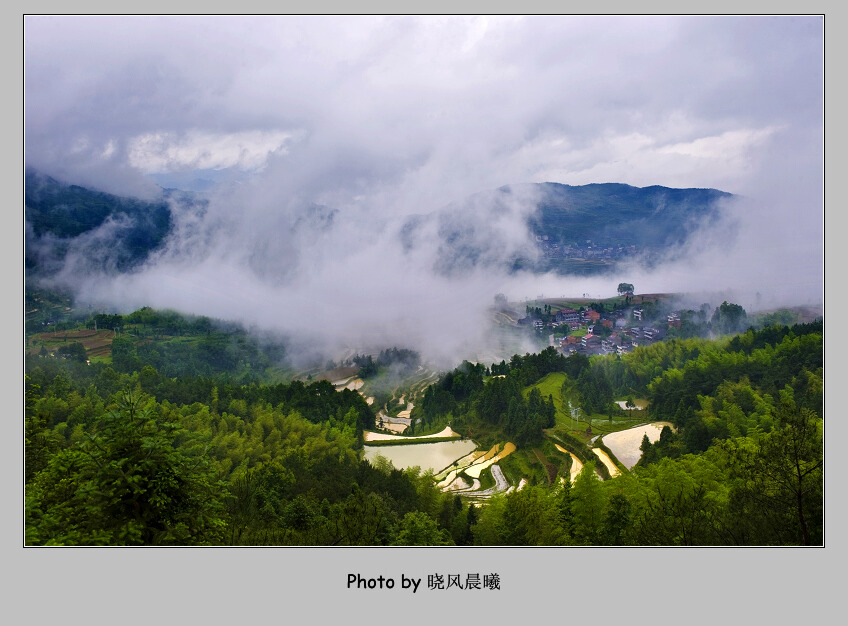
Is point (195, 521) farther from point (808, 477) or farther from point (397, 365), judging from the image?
point (397, 365)

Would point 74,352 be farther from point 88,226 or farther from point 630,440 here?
point 630,440

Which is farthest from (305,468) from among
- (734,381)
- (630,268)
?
(630,268)

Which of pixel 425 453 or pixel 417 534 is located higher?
pixel 417 534

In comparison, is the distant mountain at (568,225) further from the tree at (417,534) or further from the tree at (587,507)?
the tree at (417,534)

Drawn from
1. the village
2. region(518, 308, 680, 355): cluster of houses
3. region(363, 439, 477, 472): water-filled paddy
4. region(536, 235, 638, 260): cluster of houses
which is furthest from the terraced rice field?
region(536, 235, 638, 260): cluster of houses

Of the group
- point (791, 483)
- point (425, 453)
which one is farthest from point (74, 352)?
point (791, 483)

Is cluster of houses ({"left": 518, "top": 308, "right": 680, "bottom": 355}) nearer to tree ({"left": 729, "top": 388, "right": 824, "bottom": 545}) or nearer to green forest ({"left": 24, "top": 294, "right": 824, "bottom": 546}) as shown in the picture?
green forest ({"left": 24, "top": 294, "right": 824, "bottom": 546})
